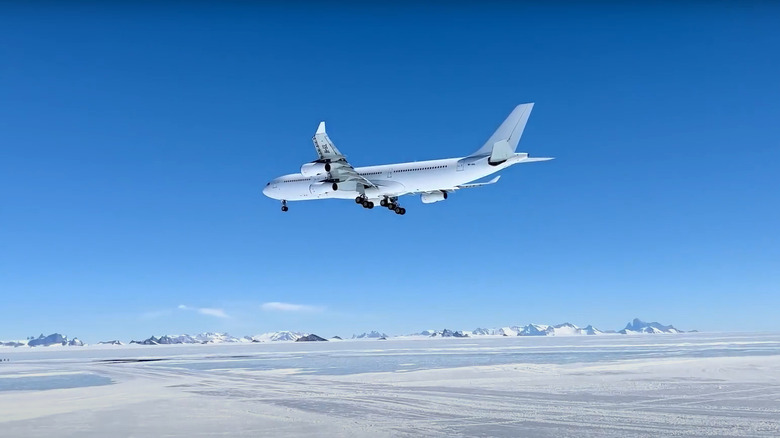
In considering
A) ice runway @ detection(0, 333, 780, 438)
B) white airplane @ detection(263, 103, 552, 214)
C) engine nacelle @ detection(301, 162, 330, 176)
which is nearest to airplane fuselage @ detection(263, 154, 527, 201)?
white airplane @ detection(263, 103, 552, 214)

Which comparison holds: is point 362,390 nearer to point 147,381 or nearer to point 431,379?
point 431,379

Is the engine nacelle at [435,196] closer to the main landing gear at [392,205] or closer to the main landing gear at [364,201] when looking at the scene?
the main landing gear at [392,205]

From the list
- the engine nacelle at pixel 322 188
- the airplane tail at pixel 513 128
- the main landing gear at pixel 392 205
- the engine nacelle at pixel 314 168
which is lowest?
the main landing gear at pixel 392 205

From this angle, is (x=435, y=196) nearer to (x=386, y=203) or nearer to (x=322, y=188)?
(x=386, y=203)

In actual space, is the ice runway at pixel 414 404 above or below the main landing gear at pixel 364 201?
below

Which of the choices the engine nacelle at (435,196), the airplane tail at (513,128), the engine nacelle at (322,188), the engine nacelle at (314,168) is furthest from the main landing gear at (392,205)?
the airplane tail at (513,128)

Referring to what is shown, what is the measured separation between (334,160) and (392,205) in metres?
8.12

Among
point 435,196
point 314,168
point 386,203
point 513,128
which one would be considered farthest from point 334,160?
point 513,128

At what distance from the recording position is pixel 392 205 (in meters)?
55.0

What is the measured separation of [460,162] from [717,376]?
76.7 ft

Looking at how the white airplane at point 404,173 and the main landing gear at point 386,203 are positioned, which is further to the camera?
the main landing gear at point 386,203

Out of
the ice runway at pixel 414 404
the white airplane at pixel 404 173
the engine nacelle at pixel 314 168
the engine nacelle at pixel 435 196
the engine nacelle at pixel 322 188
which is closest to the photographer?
the ice runway at pixel 414 404

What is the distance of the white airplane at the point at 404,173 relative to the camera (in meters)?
47.5

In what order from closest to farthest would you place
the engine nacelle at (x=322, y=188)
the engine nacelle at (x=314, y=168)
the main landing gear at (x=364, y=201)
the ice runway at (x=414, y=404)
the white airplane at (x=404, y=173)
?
1. the ice runway at (x=414, y=404)
2. the white airplane at (x=404, y=173)
3. the engine nacelle at (x=314, y=168)
4. the engine nacelle at (x=322, y=188)
5. the main landing gear at (x=364, y=201)
